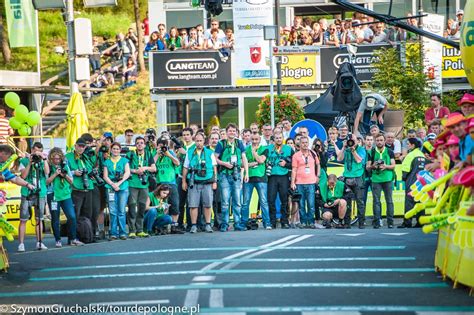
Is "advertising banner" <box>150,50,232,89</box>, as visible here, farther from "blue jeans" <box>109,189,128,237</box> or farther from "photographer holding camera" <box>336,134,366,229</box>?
"blue jeans" <box>109,189,128,237</box>

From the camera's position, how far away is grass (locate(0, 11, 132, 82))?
177ft

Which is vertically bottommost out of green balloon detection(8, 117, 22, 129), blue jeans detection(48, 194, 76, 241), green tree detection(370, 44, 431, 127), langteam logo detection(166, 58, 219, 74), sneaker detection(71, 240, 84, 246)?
sneaker detection(71, 240, 84, 246)

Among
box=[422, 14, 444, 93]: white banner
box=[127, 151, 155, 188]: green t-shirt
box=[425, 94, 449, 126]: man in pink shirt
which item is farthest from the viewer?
box=[422, 14, 444, 93]: white banner

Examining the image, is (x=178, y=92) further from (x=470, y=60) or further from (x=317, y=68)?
(x=470, y=60)

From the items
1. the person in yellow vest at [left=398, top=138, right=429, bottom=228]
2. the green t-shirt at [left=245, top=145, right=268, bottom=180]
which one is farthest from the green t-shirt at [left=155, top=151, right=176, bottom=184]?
the person in yellow vest at [left=398, top=138, right=429, bottom=228]

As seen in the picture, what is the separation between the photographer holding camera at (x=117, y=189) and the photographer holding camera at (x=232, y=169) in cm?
191

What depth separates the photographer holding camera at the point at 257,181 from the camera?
869 inches

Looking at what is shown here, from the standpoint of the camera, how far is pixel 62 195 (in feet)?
65.3

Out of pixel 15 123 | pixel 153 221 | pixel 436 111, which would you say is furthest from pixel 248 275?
pixel 15 123

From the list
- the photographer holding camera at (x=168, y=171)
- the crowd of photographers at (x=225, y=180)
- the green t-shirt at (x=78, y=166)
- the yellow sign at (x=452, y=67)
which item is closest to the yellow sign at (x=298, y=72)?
the yellow sign at (x=452, y=67)

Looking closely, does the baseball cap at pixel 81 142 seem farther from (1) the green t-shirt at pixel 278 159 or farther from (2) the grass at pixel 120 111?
(2) the grass at pixel 120 111

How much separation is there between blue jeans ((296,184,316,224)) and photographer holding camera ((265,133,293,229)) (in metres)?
0.30

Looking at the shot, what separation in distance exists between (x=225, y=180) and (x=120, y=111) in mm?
25747

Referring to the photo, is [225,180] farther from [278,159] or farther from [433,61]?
[433,61]
